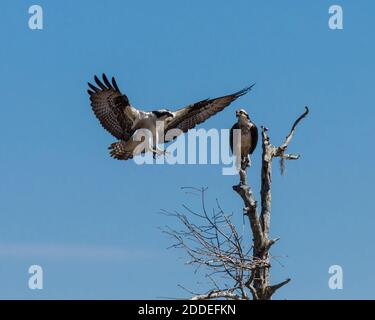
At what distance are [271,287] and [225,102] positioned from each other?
4.60 metres

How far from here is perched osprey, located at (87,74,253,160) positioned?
14.5 meters

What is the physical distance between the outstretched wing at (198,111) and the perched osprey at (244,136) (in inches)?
24.2

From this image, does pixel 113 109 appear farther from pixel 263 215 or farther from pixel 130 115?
pixel 263 215

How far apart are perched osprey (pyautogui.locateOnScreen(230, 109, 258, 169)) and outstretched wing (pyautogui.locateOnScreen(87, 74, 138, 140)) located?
4.86ft

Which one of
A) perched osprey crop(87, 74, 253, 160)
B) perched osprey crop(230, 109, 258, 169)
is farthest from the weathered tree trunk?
perched osprey crop(87, 74, 253, 160)

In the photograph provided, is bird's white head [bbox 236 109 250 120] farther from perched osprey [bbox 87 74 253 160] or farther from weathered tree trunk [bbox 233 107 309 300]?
weathered tree trunk [bbox 233 107 309 300]

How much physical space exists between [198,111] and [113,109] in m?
1.24

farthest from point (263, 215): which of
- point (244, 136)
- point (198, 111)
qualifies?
point (198, 111)

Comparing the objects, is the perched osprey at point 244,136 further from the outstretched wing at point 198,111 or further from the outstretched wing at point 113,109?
the outstretched wing at point 113,109

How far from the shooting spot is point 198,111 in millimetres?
15039

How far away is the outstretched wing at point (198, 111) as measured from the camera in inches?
586
